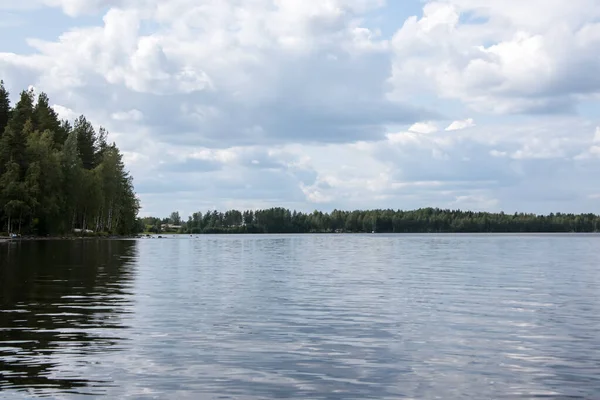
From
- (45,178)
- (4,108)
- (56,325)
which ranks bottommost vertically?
(56,325)

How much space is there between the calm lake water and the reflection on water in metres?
0.05

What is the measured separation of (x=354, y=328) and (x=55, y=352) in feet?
36.0

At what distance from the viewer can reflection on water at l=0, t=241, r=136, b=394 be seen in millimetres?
17109

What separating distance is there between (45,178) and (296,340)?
120983 millimetres

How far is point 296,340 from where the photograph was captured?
23531 mm

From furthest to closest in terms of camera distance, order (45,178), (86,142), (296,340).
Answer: (86,142) → (45,178) → (296,340)

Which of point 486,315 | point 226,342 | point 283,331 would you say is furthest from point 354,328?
point 486,315

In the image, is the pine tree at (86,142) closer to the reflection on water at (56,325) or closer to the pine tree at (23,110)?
the pine tree at (23,110)

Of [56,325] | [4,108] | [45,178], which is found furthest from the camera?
[4,108]

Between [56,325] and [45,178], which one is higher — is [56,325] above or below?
below

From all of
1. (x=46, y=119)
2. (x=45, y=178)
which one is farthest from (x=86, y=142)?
(x=45, y=178)

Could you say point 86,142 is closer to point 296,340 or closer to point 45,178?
point 45,178

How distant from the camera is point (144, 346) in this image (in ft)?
71.8

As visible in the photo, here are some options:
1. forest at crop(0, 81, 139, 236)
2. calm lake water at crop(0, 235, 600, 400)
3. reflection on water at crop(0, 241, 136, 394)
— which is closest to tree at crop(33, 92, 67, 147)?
forest at crop(0, 81, 139, 236)
